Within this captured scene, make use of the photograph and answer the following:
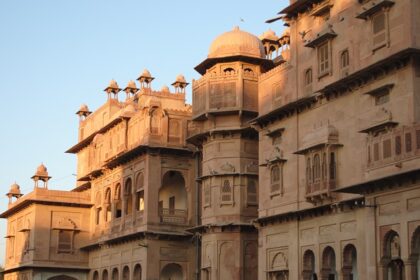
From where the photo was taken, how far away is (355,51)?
94.3 ft

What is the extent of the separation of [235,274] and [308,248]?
23.0 ft

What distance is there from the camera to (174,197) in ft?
157

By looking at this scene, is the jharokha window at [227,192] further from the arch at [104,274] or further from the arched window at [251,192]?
the arch at [104,274]

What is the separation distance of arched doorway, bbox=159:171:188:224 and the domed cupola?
27.5 feet

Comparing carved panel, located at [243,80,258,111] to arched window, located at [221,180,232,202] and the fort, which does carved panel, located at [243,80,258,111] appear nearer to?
the fort

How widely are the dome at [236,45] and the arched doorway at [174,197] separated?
28.4 feet

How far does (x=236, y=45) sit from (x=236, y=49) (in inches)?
9.4

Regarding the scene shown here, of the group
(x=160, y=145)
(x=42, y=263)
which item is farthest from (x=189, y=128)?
(x=42, y=263)

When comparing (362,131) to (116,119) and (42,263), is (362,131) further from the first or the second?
(42,263)

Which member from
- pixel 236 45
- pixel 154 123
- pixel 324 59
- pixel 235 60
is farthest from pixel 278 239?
pixel 154 123

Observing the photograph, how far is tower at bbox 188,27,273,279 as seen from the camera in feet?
123

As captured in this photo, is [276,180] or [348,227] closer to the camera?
[348,227]

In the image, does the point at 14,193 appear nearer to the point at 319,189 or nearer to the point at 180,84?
the point at 180,84

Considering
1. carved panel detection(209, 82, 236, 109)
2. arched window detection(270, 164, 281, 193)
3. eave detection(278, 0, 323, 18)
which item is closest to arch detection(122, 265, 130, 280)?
carved panel detection(209, 82, 236, 109)
